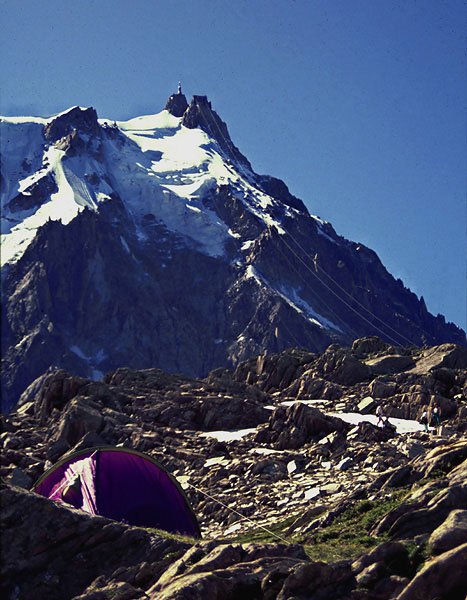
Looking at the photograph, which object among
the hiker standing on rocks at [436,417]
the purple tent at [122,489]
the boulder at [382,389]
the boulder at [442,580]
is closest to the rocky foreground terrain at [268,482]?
the boulder at [442,580]

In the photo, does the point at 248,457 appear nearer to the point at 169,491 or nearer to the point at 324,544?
the point at 169,491

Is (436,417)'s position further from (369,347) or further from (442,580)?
(369,347)

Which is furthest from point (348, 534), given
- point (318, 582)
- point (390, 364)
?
point (390, 364)

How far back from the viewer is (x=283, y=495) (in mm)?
37594

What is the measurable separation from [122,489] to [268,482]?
1080 centimetres

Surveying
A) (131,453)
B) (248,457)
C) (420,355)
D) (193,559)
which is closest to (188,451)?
(248,457)

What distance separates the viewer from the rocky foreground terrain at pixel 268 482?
1808cm

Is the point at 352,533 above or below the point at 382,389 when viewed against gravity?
below

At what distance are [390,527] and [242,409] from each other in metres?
37.2

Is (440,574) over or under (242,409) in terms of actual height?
under

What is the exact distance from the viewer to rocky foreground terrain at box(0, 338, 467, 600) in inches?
712

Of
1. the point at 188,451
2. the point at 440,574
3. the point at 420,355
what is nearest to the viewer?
the point at 440,574

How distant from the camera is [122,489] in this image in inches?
1224

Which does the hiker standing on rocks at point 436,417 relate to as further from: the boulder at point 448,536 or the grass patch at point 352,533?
the boulder at point 448,536
